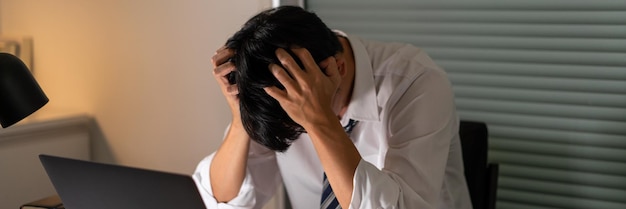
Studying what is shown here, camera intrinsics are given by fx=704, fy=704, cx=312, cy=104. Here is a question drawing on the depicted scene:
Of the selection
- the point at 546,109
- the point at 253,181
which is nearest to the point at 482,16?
the point at 546,109

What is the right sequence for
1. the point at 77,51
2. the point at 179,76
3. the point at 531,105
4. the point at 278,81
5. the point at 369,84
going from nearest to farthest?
the point at 278,81
the point at 369,84
the point at 531,105
the point at 179,76
the point at 77,51

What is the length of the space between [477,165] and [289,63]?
617mm

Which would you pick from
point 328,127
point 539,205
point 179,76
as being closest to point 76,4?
point 179,76

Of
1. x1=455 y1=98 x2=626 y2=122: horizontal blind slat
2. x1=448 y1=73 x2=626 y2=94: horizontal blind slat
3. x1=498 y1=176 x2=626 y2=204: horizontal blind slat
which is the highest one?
x1=448 y1=73 x2=626 y2=94: horizontal blind slat

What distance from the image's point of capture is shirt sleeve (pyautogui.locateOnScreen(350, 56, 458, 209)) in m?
1.24

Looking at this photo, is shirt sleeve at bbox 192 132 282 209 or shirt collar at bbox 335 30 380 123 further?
shirt sleeve at bbox 192 132 282 209

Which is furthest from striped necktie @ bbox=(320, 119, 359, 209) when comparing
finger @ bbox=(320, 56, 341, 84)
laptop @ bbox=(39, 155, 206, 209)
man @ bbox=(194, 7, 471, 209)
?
laptop @ bbox=(39, 155, 206, 209)

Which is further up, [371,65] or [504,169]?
[371,65]

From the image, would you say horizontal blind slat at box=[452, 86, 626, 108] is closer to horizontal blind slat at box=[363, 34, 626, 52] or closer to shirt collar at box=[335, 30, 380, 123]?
horizontal blind slat at box=[363, 34, 626, 52]

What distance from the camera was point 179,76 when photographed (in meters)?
2.11

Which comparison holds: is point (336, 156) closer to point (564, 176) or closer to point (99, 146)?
point (564, 176)

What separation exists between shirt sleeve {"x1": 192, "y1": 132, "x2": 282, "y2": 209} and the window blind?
0.53 m

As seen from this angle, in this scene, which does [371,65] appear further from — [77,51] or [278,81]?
[77,51]

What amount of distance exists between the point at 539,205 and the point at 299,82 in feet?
3.04
